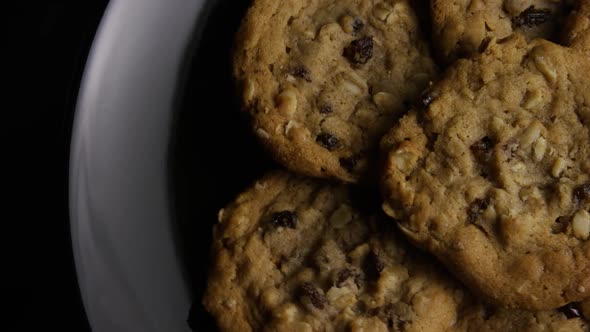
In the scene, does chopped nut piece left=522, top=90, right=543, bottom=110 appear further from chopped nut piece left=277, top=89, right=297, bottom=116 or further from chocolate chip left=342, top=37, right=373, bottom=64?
chopped nut piece left=277, top=89, right=297, bottom=116

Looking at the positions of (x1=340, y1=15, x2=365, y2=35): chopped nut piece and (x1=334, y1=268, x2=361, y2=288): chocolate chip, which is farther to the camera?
(x1=340, y1=15, x2=365, y2=35): chopped nut piece

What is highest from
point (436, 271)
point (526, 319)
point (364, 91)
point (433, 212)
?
point (364, 91)

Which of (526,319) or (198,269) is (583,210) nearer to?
(526,319)

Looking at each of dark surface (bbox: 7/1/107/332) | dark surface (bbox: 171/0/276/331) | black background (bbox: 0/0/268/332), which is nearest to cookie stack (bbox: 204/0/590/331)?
dark surface (bbox: 171/0/276/331)

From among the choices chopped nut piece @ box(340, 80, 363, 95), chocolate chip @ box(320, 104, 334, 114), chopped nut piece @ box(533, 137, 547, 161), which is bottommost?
chopped nut piece @ box(533, 137, 547, 161)

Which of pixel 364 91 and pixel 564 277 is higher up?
pixel 364 91

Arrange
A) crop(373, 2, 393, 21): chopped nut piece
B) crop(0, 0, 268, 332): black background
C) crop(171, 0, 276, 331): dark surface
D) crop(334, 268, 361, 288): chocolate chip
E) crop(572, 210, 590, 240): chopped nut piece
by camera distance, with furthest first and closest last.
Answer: crop(0, 0, 268, 332): black background, crop(171, 0, 276, 331): dark surface, crop(373, 2, 393, 21): chopped nut piece, crop(334, 268, 361, 288): chocolate chip, crop(572, 210, 590, 240): chopped nut piece

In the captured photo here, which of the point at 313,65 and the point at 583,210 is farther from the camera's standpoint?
the point at 313,65

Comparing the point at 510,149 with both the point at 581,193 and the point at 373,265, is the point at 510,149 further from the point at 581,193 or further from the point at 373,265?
the point at 373,265

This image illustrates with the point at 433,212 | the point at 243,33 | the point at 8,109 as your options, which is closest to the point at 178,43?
the point at 243,33
